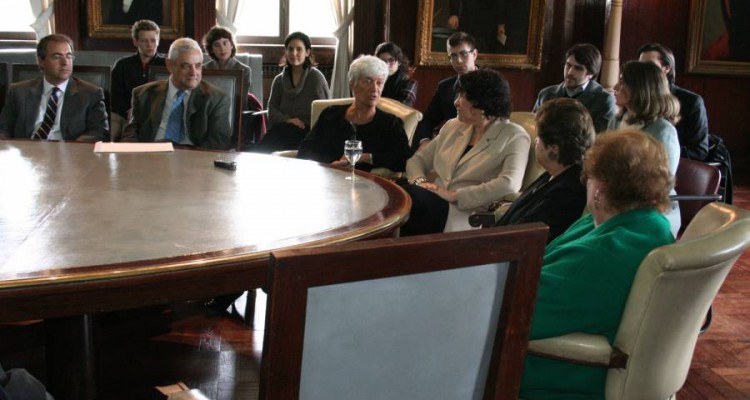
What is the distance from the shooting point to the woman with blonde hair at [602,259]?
1.89m

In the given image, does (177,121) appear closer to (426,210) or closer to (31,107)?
(31,107)

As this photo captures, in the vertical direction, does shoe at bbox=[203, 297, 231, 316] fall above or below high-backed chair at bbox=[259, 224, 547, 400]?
below

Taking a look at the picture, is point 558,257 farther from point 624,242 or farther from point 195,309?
point 195,309

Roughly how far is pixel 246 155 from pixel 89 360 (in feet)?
4.35

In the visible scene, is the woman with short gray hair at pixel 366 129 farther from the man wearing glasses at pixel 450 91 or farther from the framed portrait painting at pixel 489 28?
the framed portrait painting at pixel 489 28

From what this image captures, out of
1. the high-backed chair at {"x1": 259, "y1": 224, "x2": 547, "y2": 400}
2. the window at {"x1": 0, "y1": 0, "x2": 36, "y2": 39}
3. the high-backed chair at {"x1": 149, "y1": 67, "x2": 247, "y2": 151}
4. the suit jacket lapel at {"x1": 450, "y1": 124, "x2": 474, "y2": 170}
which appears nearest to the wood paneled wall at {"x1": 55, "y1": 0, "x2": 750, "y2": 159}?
the window at {"x1": 0, "y1": 0, "x2": 36, "y2": 39}

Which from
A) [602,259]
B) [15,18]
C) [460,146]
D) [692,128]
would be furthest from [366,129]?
[15,18]

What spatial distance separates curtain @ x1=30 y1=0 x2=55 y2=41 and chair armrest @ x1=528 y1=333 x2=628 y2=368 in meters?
7.61

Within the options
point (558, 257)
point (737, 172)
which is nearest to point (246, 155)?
point (558, 257)

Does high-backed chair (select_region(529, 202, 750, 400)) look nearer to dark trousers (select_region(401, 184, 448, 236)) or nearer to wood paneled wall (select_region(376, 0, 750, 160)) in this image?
dark trousers (select_region(401, 184, 448, 236))

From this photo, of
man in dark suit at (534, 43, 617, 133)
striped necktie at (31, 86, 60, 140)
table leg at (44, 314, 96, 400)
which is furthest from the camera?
man in dark suit at (534, 43, 617, 133)

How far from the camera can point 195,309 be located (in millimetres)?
3639

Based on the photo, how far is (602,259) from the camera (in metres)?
1.89

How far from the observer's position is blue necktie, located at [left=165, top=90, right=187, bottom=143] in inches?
175
